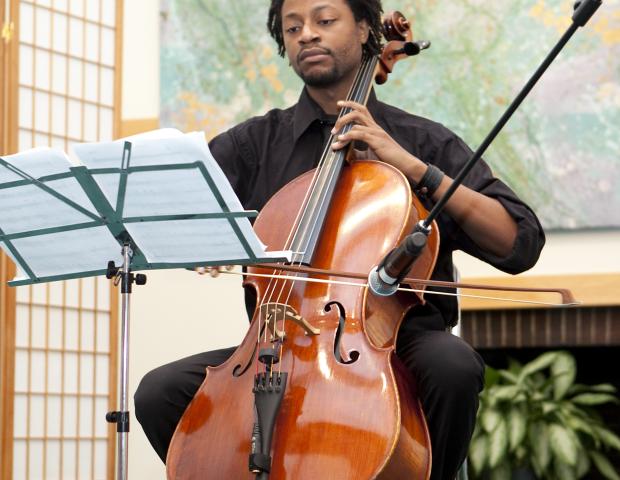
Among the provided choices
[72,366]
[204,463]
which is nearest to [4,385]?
[72,366]

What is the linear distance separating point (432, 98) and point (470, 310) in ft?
2.41

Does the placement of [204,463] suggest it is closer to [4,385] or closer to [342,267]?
[342,267]

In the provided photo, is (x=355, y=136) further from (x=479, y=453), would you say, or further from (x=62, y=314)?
(x=62, y=314)

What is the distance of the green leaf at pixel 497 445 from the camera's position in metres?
3.32

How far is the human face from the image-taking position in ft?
7.72

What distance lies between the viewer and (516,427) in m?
3.35

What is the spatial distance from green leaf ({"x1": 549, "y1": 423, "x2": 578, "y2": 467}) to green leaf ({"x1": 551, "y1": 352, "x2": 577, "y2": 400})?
0.43ft

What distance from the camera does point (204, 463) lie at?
1871 mm

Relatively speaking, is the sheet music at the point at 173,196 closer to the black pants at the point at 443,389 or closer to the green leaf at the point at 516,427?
the black pants at the point at 443,389

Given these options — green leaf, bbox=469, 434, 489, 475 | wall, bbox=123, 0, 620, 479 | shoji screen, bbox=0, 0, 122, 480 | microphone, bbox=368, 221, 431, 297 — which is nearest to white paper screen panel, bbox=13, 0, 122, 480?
shoji screen, bbox=0, 0, 122, 480

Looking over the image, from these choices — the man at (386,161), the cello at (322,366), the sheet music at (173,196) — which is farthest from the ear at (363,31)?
the sheet music at (173,196)

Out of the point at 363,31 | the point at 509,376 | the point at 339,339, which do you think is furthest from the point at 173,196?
the point at 509,376

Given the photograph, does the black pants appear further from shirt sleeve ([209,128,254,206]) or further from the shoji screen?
the shoji screen

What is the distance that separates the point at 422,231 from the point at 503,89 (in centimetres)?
211
